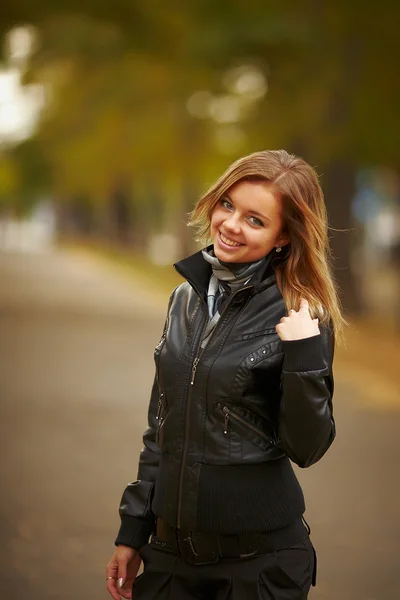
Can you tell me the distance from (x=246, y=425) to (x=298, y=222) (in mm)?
529

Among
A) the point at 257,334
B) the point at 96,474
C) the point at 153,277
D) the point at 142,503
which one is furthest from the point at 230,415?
the point at 153,277

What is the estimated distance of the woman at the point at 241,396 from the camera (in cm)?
252

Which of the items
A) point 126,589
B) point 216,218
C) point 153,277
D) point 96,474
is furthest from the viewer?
point 153,277

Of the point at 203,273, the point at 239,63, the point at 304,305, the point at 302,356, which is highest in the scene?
the point at 239,63

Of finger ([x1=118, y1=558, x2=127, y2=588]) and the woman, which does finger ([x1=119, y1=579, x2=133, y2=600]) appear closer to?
finger ([x1=118, y1=558, x2=127, y2=588])

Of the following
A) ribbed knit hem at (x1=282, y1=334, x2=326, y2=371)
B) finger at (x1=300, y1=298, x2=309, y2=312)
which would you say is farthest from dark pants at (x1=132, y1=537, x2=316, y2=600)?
finger at (x1=300, y1=298, x2=309, y2=312)

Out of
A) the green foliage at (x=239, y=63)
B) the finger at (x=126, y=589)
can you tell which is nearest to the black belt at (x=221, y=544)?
→ the finger at (x=126, y=589)

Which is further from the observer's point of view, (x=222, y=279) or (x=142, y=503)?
(x=142, y=503)

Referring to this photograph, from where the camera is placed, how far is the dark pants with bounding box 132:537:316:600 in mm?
2541

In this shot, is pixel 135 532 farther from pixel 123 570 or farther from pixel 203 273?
pixel 203 273

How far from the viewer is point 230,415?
252 centimetres

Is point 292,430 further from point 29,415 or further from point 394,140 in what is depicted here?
point 394,140

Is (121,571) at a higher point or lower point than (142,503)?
lower

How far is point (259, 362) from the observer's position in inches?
98.7
